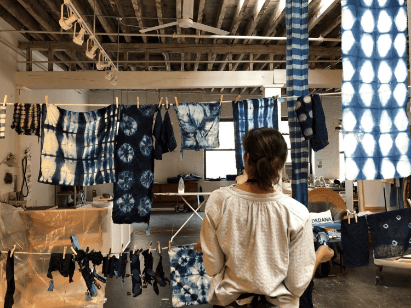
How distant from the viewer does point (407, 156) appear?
278cm

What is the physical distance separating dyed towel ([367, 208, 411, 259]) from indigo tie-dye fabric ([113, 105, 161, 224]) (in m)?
2.09

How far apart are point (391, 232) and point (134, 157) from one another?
2439 millimetres

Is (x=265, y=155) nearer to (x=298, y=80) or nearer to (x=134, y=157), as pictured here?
(x=298, y=80)

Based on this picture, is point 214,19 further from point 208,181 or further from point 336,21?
point 208,181

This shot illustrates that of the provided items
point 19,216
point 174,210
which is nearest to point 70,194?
point 174,210

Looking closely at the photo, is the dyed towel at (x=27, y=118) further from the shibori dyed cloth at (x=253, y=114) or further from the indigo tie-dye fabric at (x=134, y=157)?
the shibori dyed cloth at (x=253, y=114)

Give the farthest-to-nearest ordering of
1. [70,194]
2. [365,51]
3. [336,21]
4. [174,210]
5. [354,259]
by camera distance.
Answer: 1. [174,210]
2. [70,194]
3. [336,21]
4. [354,259]
5. [365,51]

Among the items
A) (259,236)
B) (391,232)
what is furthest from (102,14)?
(259,236)

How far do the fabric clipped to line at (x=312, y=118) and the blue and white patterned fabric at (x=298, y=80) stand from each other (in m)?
0.09

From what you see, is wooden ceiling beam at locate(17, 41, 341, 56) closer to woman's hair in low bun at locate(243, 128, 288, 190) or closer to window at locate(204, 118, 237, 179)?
window at locate(204, 118, 237, 179)

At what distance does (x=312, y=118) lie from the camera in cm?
285

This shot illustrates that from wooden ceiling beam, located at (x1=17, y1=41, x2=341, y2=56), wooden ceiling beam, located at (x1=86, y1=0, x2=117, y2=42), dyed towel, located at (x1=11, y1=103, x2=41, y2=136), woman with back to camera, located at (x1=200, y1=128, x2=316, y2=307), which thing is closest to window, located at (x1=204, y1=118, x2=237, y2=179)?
wooden ceiling beam, located at (x1=17, y1=41, x2=341, y2=56)

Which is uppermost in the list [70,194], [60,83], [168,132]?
[60,83]

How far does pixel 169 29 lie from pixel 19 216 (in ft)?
16.0
